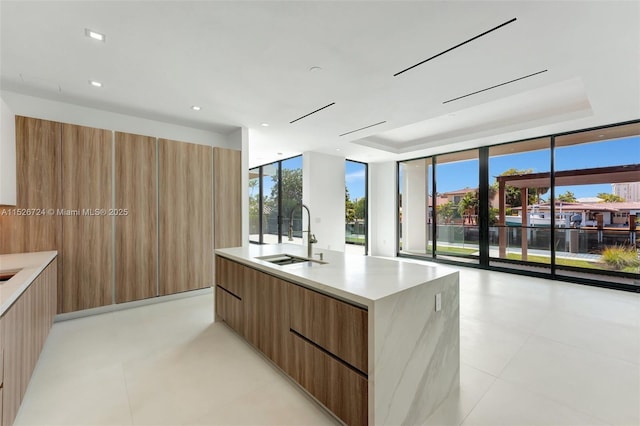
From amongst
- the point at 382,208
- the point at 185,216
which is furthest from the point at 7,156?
the point at 382,208

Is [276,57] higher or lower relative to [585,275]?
higher

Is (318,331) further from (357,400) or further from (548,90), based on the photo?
(548,90)

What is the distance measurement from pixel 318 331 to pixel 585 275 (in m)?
5.77

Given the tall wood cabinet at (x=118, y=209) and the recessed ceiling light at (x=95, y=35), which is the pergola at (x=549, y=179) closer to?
the tall wood cabinet at (x=118, y=209)

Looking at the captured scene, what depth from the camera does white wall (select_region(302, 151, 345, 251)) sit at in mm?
6746

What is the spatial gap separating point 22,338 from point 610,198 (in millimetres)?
7581

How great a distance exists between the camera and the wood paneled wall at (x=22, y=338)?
5.21 ft

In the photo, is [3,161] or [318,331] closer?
[318,331]

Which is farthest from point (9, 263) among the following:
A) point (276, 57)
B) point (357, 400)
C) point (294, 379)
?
point (357, 400)

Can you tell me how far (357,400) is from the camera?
1.56 meters

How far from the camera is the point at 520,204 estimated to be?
5.70m

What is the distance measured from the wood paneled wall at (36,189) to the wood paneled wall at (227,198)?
1893mm

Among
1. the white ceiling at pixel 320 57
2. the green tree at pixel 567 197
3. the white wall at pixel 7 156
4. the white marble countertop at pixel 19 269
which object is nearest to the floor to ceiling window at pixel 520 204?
the green tree at pixel 567 197

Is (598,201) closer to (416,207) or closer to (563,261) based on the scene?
(563,261)
